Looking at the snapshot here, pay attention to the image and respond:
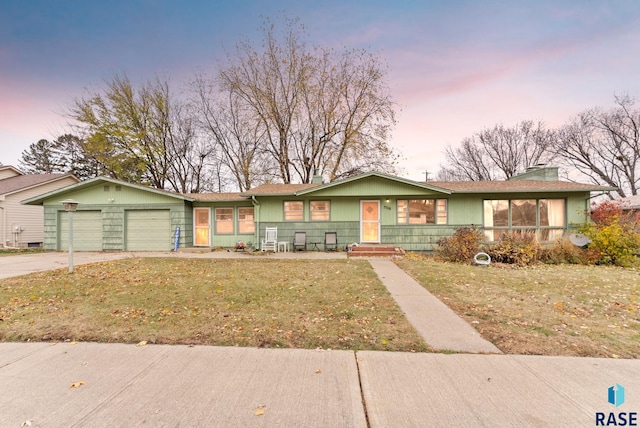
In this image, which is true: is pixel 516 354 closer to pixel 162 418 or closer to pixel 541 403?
pixel 541 403

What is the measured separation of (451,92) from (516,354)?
1427cm

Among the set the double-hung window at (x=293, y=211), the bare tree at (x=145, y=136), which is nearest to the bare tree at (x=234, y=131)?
the bare tree at (x=145, y=136)

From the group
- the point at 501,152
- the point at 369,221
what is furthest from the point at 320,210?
the point at 501,152

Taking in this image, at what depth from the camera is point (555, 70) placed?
13031 mm

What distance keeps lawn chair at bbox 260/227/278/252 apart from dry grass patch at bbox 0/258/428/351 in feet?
17.9

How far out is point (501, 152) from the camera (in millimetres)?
30000

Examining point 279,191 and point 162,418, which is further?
point 279,191

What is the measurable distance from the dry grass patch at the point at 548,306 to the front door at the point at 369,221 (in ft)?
16.2

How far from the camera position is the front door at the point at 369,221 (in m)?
12.9

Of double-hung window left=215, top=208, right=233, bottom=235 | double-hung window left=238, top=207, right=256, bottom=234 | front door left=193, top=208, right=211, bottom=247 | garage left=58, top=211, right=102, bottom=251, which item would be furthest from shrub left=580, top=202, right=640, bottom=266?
garage left=58, top=211, right=102, bottom=251

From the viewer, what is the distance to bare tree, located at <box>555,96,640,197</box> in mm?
24375

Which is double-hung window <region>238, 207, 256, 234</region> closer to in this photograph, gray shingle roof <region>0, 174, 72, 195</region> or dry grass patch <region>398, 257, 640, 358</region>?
dry grass patch <region>398, 257, 640, 358</region>

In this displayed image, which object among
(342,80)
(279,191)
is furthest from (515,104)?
(279,191)

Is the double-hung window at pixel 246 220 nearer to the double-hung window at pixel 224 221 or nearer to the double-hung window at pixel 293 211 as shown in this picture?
the double-hung window at pixel 224 221
